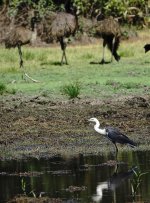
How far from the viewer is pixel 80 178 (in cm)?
1162

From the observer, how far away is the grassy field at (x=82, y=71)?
21.6m

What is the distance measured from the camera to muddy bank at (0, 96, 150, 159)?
1457cm

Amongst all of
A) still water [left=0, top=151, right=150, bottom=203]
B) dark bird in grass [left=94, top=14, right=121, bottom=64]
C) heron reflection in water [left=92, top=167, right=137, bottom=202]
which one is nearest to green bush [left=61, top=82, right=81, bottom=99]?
still water [left=0, top=151, right=150, bottom=203]

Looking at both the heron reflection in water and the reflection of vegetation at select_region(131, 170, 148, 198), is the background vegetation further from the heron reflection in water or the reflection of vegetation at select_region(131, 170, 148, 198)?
the reflection of vegetation at select_region(131, 170, 148, 198)

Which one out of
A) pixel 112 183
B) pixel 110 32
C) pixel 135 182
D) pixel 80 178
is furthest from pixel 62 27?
pixel 135 182

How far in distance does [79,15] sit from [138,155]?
2674 centimetres

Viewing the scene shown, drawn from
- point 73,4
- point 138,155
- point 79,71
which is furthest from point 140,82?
point 73,4

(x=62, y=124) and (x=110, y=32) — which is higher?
(x=110, y=32)

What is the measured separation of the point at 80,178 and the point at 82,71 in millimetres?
15210

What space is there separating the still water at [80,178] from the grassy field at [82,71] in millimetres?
7342

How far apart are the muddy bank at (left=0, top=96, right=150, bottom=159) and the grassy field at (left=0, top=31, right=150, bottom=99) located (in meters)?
1.24

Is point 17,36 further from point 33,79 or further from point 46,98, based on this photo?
point 46,98

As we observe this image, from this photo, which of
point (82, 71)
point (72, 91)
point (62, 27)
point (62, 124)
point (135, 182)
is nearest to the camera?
point (135, 182)

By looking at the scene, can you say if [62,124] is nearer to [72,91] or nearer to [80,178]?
[72,91]
